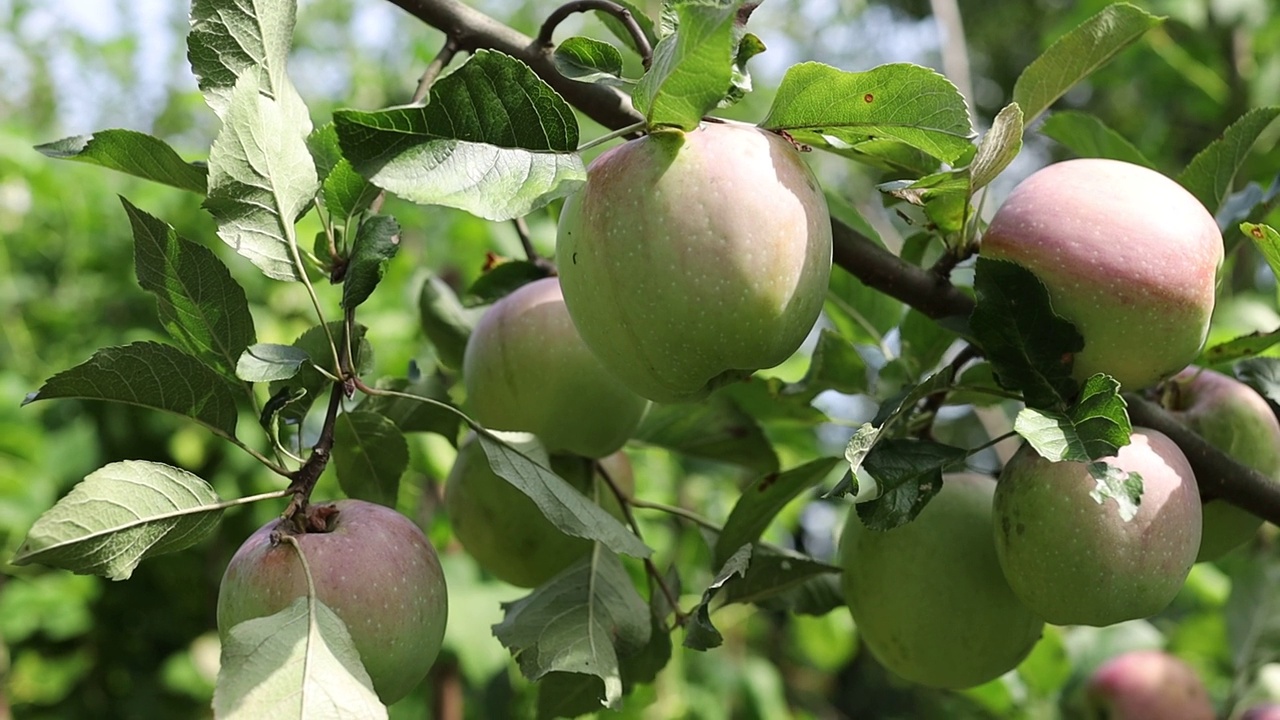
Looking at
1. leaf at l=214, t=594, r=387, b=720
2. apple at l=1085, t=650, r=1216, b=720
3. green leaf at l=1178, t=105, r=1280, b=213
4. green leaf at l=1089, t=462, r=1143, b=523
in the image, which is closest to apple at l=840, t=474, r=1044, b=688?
green leaf at l=1089, t=462, r=1143, b=523

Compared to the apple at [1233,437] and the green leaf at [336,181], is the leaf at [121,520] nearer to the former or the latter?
the green leaf at [336,181]

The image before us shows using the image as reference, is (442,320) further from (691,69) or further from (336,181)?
(691,69)

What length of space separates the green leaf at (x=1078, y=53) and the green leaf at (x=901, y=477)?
9.5 inches

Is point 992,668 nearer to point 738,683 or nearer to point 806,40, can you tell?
point 738,683

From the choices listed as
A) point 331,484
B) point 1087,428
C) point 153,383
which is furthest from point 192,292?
point 331,484

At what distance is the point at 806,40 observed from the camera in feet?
13.0

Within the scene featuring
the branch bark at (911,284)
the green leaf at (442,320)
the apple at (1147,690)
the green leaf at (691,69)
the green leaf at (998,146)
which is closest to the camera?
the green leaf at (691,69)

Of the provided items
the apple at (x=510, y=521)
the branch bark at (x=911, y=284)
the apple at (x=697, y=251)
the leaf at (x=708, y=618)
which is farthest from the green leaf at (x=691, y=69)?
the apple at (x=510, y=521)

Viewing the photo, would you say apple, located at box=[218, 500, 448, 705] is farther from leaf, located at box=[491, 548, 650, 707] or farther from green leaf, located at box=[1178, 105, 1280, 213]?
green leaf, located at box=[1178, 105, 1280, 213]

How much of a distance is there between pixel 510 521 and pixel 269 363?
0.95 feet

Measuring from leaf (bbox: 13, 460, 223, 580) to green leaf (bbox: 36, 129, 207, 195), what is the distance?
0.19m

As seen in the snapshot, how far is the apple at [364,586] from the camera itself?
2.01 feet

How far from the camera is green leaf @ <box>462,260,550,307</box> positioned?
94 centimetres

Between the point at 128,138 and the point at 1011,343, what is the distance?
545 mm
